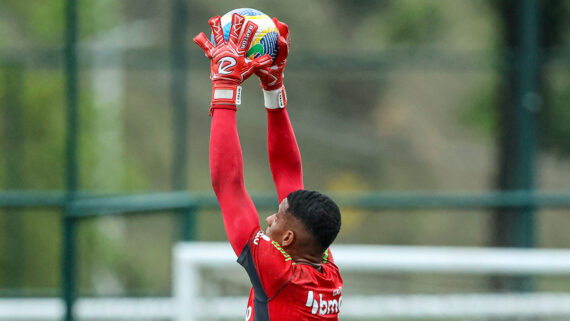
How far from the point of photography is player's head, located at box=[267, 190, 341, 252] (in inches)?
112

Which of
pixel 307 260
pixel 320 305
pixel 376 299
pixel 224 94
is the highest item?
pixel 224 94

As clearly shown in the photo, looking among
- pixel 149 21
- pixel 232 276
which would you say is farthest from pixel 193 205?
pixel 149 21

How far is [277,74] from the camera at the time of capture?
3.21m

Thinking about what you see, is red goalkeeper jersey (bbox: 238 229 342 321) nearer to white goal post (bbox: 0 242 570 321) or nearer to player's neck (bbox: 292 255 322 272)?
player's neck (bbox: 292 255 322 272)

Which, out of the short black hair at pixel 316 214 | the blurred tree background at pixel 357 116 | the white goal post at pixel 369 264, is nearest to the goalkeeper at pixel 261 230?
the short black hair at pixel 316 214

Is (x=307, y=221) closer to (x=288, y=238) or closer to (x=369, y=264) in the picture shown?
(x=288, y=238)

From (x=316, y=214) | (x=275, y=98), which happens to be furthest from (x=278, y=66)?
(x=316, y=214)

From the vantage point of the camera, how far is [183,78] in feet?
27.4

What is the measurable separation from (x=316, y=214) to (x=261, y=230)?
217 mm

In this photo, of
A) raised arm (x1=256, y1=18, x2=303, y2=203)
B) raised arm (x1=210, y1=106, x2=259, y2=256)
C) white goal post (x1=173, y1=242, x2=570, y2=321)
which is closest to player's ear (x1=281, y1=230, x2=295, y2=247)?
raised arm (x1=210, y1=106, x2=259, y2=256)

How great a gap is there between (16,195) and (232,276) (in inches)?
109

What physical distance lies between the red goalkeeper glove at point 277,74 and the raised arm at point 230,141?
193mm

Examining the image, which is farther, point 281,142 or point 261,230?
point 281,142

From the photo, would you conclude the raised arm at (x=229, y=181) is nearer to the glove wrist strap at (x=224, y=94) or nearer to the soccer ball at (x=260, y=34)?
the glove wrist strap at (x=224, y=94)
